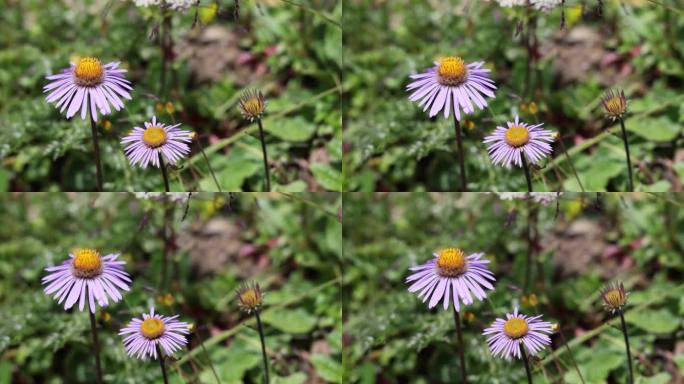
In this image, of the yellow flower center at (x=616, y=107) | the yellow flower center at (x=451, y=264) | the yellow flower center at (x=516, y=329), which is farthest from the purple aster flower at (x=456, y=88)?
the yellow flower center at (x=516, y=329)

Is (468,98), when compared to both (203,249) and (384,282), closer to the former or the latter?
(384,282)

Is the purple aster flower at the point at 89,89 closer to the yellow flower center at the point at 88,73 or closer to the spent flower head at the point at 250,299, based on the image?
the yellow flower center at the point at 88,73

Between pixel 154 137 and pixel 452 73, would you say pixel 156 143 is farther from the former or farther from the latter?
pixel 452 73

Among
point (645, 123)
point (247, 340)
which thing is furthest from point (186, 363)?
point (645, 123)

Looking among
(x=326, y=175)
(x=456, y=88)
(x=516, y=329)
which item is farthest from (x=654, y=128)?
(x=326, y=175)

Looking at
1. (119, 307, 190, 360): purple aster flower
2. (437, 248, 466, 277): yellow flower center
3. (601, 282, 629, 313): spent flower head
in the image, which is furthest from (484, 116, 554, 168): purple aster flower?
(119, 307, 190, 360): purple aster flower
